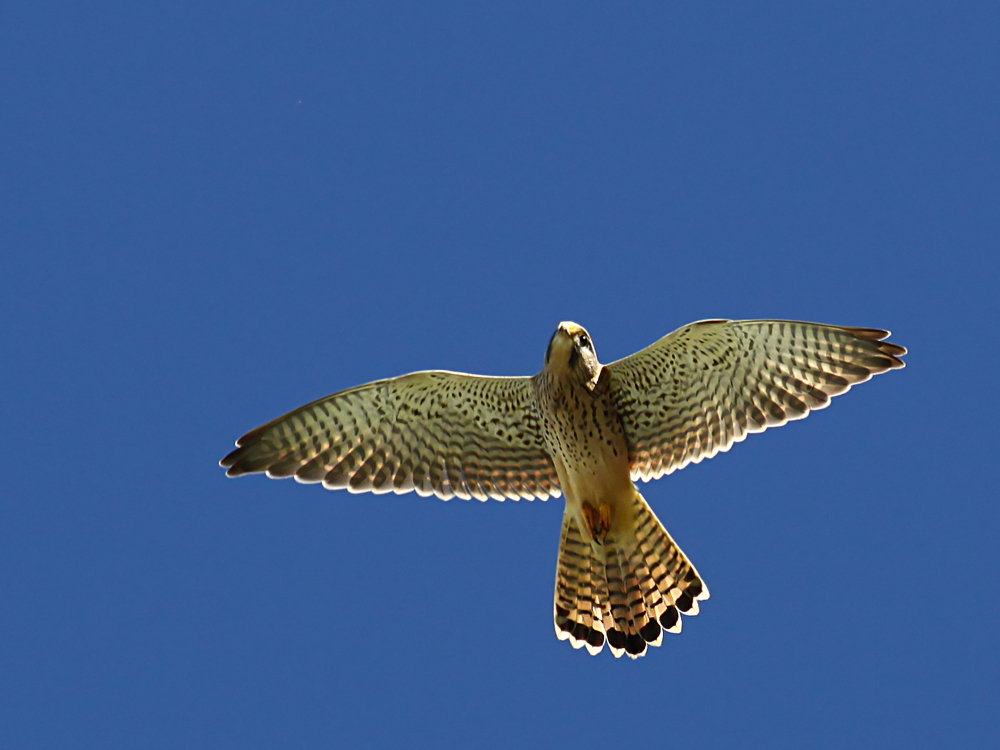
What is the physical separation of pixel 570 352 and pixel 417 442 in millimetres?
1497

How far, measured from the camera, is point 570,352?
29.0ft

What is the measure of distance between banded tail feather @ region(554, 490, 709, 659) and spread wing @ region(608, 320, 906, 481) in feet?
1.63

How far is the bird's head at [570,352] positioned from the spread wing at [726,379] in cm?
32

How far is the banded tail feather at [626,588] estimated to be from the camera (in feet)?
30.7

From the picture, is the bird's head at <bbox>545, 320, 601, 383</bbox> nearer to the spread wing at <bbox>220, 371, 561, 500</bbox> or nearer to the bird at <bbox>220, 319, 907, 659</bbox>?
the bird at <bbox>220, 319, 907, 659</bbox>

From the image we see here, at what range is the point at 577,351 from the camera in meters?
8.85

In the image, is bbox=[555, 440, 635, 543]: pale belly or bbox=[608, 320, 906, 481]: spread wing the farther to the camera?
bbox=[555, 440, 635, 543]: pale belly

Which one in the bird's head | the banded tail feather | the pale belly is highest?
the bird's head

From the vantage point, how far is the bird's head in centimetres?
883

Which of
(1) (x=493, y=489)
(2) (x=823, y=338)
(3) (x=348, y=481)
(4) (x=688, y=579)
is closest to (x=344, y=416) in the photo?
(3) (x=348, y=481)

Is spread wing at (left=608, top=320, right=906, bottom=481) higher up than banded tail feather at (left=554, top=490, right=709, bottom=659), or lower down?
higher up

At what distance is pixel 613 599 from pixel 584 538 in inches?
19.5

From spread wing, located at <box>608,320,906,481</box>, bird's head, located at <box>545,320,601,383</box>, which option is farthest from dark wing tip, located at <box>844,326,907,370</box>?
bird's head, located at <box>545,320,601,383</box>

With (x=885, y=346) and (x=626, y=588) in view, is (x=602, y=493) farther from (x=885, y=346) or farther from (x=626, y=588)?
(x=885, y=346)
